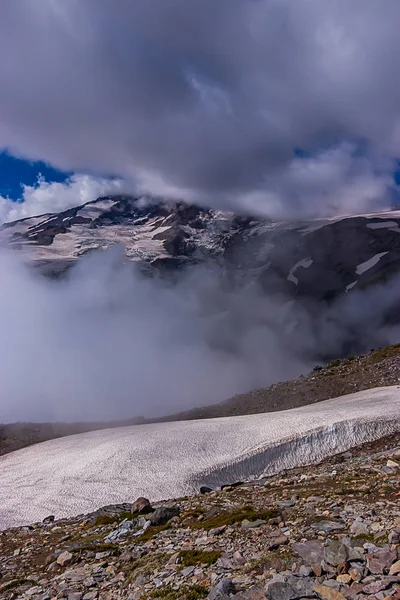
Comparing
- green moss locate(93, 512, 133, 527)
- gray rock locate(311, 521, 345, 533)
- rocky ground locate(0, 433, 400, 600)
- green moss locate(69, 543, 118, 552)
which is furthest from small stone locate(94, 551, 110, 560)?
gray rock locate(311, 521, 345, 533)

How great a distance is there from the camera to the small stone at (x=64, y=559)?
1232 centimetres

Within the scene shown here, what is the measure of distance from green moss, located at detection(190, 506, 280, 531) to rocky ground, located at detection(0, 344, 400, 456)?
1563 inches

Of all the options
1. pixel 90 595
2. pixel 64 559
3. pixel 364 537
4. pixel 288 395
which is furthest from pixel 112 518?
pixel 288 395

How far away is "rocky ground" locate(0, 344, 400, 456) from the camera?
53000 mm

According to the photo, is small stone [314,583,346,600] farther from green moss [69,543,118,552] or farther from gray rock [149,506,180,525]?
gray rock [149,506,180,525]

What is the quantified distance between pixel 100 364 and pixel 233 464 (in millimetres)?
146452

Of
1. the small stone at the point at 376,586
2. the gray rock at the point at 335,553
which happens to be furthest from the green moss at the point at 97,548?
the small stone at the point at 376,586

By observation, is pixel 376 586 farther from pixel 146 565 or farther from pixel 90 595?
pixel 90 595

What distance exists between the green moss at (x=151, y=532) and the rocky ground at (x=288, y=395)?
39489 millimetres

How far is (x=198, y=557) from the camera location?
9906 mm

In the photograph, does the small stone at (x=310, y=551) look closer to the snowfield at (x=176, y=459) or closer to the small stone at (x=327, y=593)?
the small stone at (x=327, y=593)

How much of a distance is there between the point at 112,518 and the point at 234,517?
6610mm

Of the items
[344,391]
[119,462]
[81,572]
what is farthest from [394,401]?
[81,572]

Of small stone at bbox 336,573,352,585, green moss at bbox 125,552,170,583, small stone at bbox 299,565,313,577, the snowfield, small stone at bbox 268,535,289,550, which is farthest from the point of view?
the snowfield
